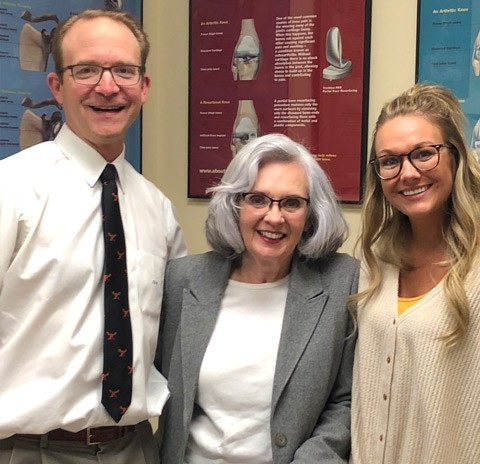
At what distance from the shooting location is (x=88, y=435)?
1.68 metres

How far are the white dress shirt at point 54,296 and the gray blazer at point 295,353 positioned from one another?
0.14 metres

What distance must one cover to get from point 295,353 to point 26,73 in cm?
137

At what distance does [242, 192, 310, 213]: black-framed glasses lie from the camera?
1833mm

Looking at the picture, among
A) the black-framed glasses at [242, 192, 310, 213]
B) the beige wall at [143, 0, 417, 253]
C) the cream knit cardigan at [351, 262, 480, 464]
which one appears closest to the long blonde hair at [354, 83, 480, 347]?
the cream knit cardigan at [351, 262, 480, 464]

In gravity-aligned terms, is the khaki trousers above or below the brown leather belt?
below

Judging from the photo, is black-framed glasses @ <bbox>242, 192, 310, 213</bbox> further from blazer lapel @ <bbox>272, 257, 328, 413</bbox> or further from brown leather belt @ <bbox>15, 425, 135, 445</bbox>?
brown leather belt @ <bbox>15, 425, 135, 445</bbox>

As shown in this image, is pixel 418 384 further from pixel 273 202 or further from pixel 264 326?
pixel 273 202

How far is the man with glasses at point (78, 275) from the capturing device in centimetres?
161

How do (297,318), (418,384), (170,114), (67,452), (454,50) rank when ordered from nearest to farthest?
1. (418,384)
2. (67,452)
3. (297,318)
4. (454,50)
5. (170,114)

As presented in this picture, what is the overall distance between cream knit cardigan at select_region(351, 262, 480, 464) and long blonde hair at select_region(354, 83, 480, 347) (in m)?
0.03

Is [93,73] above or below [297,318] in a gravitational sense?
above

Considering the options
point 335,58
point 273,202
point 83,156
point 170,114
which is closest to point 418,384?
point 273,202

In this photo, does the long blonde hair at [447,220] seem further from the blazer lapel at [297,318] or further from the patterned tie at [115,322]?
the patterned tie at [115,322]

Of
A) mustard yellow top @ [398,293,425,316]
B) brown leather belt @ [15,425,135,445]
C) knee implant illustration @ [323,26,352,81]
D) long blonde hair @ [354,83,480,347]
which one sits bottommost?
brown leather belt @ [15,425,135,445]
